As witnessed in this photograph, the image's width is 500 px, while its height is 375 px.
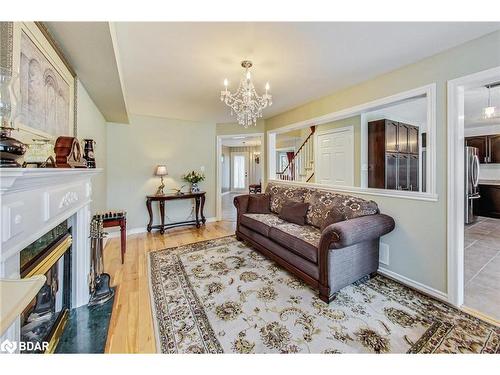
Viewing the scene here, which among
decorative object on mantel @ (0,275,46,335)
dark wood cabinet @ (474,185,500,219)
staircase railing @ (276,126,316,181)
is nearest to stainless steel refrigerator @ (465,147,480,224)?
dark wood cabinet @ (474,185,500,219)

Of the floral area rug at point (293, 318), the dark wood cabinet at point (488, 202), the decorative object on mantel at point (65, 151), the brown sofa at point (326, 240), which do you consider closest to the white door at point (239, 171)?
the brown sofa at point (326, 240)

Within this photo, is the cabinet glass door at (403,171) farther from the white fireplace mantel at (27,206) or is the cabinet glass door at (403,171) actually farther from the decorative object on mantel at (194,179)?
the white fireplace mantel at (27,206)

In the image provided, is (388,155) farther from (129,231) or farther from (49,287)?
(129,231)

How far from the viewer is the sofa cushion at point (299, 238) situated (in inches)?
83.8

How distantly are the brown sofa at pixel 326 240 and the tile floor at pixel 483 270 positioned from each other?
866 mm

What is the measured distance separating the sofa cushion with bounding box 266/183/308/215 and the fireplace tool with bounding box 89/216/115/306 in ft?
7.75

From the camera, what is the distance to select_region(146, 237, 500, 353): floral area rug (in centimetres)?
150

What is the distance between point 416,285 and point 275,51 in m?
2.75

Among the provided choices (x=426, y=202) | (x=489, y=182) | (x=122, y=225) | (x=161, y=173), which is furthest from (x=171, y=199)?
(x=489, y=182)

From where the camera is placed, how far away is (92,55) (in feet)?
5.73

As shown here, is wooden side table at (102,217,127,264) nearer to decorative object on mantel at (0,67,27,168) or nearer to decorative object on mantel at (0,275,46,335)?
decorative object on mantel at (0,67,27,168)
